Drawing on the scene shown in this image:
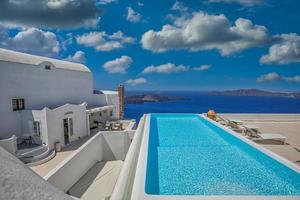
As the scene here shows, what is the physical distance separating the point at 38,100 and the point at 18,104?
158 centimetres

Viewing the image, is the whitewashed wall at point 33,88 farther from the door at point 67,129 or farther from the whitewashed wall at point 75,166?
→ the whitewashed wall at point 75,166

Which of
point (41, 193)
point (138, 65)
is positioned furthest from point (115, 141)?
point (138, 65)

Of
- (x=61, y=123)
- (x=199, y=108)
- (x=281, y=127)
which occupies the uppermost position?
(x=61, y=123)

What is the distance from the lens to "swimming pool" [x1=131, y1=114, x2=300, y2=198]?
5867mm

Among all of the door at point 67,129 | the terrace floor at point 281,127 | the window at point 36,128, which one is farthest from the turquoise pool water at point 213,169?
the window at point 36,128

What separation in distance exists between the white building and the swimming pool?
6.61 meters

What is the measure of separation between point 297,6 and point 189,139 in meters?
21.3

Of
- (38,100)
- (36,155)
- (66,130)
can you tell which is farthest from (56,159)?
(38,100)

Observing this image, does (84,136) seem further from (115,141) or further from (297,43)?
(297,43)

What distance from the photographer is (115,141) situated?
45.4 feet

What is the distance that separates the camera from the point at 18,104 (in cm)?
1346

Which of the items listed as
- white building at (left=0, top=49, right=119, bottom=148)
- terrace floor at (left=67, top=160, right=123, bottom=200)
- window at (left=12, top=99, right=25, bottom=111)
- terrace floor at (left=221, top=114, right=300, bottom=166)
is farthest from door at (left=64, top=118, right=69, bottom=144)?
terrace floor at (left=221, top=114, right=300, bottom=166)

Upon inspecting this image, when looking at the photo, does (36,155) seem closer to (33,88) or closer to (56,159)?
(56,159)

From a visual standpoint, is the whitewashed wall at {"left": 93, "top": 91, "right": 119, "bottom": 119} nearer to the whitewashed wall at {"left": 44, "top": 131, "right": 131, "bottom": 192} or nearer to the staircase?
the whitewashed wall at {"left": 44, "top": 131, "right": 131, "bottom": 192}
